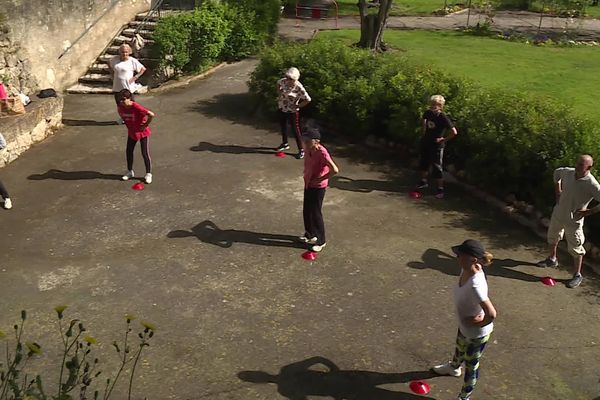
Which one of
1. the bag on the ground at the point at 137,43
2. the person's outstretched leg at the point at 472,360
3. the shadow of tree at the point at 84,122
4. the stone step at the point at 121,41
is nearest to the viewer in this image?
the person's outstretched leg at the point at 472,360

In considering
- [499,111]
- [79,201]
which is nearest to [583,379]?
[499,111]

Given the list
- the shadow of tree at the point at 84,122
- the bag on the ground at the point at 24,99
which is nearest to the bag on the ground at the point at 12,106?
the bag on the ground at the point at 24,99

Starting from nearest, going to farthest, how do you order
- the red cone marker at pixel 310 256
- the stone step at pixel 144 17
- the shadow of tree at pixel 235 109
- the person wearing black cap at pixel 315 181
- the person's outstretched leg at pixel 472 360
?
the person's outstretched leg at pixel 472 360 → the person wearing black cap at pixel 315 181 → the red cone marker at pixel 310 256 → the shadow of tree at pixel 235 109 → the stone step at pixel 144 17

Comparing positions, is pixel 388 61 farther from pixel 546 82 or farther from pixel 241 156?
pixel 546 82

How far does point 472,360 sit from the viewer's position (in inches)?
212

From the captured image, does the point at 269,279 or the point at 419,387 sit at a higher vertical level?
the point at 269,279

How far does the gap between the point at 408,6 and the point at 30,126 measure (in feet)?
80.0

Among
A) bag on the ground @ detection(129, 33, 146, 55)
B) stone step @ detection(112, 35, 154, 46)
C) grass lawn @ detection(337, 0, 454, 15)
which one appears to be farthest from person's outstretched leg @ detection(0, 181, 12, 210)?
grass lawn @ detection(337, 0, 454, 15)

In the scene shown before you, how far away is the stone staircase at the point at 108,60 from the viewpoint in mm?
15047

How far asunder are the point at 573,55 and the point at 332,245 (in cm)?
1649

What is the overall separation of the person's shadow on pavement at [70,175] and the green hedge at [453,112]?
403cm

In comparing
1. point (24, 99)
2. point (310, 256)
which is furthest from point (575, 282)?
point (24, 99)

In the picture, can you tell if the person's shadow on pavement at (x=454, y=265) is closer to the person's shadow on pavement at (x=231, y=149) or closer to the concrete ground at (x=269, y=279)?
the concrete ground at (x=269, y=279)

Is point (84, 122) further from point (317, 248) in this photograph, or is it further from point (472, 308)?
point (472, 308)
